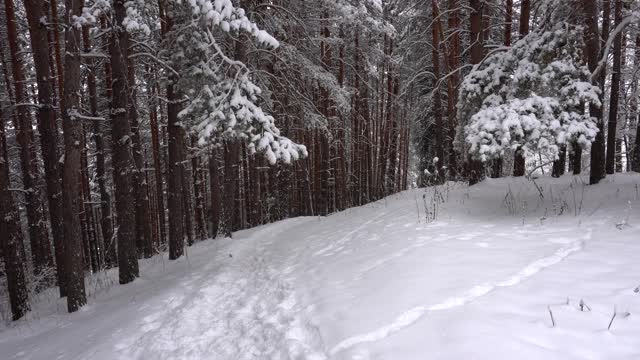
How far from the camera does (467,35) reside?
15875 mm

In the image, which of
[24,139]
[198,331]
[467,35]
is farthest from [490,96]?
[24,139]

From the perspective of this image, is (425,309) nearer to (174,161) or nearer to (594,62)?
(594,62)

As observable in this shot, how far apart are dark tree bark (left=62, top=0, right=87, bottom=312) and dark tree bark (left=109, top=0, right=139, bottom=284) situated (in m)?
0.84

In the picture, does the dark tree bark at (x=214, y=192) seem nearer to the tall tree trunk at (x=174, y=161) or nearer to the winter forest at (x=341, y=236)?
the winter forest at (x=341, y=236)

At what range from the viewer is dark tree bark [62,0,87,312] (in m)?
6.84

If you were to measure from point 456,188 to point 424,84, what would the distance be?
8578mm

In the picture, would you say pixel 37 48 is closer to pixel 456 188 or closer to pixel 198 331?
pixel 198 331

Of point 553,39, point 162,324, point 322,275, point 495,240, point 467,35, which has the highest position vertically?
point 467,35

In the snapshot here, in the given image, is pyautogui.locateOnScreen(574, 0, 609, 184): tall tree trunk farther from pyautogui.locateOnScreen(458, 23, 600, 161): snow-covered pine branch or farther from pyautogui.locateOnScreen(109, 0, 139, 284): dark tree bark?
pyautogui.locateOnScreen(109, 0, 139, 284): dark tree bark

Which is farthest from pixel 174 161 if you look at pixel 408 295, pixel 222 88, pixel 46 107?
pixel 408 295

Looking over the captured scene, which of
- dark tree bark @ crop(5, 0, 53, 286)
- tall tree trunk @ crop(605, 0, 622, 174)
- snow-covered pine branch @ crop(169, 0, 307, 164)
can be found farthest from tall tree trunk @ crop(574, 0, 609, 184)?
dark tree bark @ crop(5, 0, 53, 286)

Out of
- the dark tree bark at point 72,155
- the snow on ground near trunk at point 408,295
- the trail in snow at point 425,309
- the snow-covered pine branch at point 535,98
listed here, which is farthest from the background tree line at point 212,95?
the trail in snow at point 425,309

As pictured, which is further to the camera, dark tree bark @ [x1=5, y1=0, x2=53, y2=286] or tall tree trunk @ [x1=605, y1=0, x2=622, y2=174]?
dark tree bark @ [x1=5, y1=0, x2=53, y2=286]

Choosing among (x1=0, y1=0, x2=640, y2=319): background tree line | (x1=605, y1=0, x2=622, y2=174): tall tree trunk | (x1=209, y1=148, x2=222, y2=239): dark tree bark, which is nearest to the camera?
(x1=0, y1=0, x2=640, y2=319): background tree line
